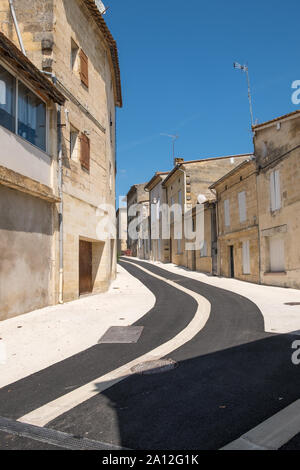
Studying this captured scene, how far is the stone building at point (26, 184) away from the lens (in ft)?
27.1

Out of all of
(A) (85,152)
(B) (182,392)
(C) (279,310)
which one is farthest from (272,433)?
(A) (85,152)

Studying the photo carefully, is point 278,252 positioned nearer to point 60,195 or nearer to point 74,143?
point 74,143

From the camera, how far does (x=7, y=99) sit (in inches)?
342

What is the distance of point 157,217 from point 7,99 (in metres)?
29.9

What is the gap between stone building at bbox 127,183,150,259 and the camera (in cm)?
4525

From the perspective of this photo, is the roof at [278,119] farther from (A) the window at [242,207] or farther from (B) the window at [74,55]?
(B) the window at [74,55]

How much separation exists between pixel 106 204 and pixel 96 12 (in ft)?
24.6

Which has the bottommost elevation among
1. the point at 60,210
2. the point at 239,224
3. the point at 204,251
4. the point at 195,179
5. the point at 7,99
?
the point at 204,251

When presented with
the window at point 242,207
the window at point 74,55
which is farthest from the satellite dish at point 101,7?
the window at point 242,207

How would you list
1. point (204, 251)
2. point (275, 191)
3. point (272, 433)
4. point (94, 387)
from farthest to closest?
point (204, 251), point (275, 191), point (94, 387), point (272, 433)

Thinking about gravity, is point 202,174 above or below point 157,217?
above

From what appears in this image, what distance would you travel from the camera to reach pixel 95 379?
449 cm

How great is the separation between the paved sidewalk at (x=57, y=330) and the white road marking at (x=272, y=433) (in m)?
3.24
